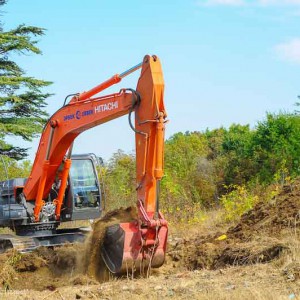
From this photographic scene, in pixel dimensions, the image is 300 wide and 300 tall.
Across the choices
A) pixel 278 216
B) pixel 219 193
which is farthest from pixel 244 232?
pixel 219 193

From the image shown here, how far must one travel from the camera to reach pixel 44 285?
34.9ft

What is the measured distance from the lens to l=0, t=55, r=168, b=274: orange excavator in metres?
9.71

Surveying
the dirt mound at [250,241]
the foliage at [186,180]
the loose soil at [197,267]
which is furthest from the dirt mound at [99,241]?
the foliage at [186,180]

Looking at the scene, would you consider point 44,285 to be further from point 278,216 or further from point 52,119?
point 278,216

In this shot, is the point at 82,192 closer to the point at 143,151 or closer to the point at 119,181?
the point at 143,151

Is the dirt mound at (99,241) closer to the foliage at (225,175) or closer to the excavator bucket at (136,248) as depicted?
the excavator bucket at (136,248)

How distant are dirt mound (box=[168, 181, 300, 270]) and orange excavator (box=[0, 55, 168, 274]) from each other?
136 cm

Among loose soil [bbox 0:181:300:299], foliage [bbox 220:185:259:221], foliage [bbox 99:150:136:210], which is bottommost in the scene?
loose soil [bbox 0:181:300:299]

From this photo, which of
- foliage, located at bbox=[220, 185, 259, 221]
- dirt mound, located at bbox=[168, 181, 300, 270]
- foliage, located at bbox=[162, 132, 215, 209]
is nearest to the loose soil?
dirt mound, located at bbox=[168, 181, 300, 270]

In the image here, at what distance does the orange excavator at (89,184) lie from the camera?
971cm

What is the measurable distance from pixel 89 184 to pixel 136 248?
350 centimetres

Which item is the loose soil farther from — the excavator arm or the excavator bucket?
the excavator arm

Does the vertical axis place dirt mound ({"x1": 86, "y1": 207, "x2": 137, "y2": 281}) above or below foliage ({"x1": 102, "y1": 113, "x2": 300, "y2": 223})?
below

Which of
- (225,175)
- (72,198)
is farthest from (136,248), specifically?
(225,175)
